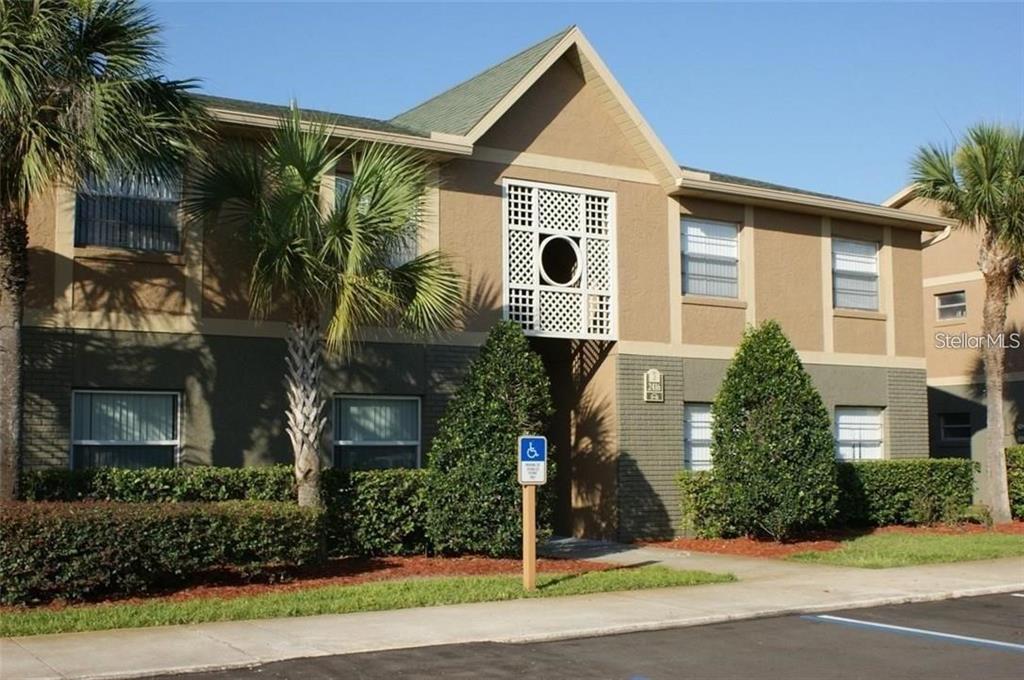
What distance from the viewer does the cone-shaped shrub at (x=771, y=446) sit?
63.0 feet

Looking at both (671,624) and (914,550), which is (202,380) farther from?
(914,550)

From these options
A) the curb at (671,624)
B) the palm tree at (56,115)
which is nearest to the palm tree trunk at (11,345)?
the palm tree at (56,115)

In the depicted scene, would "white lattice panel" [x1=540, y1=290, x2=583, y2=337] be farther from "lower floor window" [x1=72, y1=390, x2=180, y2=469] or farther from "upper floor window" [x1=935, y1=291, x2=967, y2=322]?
"upper floor window" [x1=935, y1=291, x2=967, y2=322]

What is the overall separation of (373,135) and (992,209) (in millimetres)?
12087

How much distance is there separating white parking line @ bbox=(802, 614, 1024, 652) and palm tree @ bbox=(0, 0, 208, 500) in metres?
9.03

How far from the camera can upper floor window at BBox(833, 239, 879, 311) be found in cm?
2372

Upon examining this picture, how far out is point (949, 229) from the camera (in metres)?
24.8

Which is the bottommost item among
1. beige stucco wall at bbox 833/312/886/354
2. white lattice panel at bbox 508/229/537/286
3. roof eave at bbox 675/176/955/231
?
beige stucco wall at bbox 833/312/886/354

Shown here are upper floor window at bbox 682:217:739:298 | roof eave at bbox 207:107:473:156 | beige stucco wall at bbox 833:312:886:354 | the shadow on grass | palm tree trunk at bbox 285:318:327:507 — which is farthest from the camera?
beige stucco wall at bbox 833:312:886:354

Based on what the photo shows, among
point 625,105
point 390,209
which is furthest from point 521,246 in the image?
point 390,209

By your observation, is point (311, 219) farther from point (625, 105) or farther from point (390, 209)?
point (625, 105)

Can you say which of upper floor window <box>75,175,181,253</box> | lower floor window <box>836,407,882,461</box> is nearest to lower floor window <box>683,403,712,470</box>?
lower floor window <box>836,407,882,461</box>

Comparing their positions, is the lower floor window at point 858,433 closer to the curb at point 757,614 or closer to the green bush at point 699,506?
the green bush at point 699,506

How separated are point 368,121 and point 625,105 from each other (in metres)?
4.42
